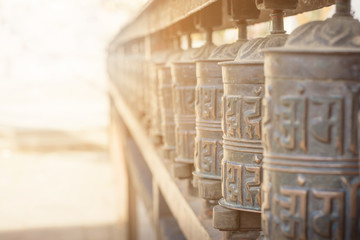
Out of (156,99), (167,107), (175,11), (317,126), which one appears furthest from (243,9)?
(156,99)

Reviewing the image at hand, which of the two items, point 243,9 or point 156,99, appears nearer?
point 243,9

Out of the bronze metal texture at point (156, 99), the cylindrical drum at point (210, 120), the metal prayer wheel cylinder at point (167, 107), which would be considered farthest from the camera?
the bronze metal texture at point (156, 99)

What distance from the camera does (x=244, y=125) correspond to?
4.93ft

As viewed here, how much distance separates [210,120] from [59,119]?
78.3ft

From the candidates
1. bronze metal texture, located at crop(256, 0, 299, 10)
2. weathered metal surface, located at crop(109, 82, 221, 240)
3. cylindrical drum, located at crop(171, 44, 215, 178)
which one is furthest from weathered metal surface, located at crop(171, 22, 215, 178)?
bronze metal texture, located at crop(256, 0, 299, 10)

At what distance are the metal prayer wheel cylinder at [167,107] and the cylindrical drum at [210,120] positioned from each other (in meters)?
0.81

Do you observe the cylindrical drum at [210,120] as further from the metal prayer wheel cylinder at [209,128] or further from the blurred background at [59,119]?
the blurred background at [59,119]

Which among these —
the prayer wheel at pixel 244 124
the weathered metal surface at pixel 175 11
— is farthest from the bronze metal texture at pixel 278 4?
the weathered metal surface at pixel 175 11

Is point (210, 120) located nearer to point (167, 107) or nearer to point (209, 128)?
point (209, 128)

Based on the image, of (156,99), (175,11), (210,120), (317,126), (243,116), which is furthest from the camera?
(156,99)

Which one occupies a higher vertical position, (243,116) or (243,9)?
(243,9)

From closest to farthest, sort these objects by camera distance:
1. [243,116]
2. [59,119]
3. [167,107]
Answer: [243,116] < [167,107] < [59,119]

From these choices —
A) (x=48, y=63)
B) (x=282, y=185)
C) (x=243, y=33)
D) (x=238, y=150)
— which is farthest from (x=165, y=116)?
(x=48, y=63)

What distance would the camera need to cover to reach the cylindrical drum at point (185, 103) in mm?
2245
